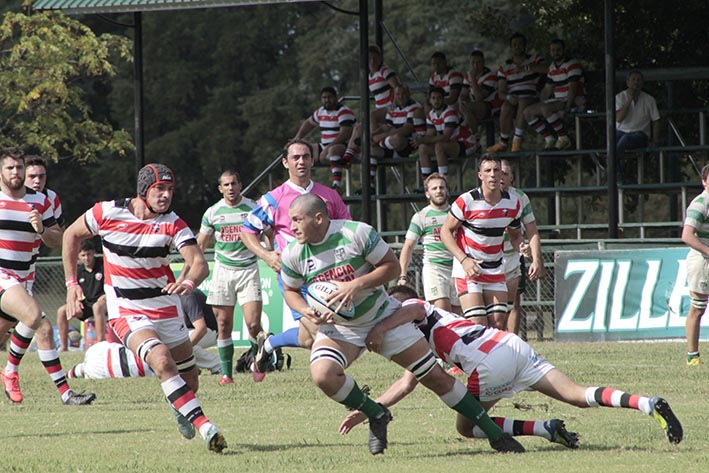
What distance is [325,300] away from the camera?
797 centimetres

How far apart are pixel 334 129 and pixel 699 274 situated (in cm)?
1198

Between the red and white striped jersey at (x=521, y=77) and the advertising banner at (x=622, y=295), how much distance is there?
5.21 meters

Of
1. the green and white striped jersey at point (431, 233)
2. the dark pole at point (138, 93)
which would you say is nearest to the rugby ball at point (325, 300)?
the green and white striped jersey at point (431, 233)

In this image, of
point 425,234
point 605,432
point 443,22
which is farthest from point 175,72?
point 605,432

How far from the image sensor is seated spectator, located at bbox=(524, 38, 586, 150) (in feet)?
75.7

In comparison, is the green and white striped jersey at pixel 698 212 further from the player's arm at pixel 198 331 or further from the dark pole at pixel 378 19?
the dark pole at pixel 378 19

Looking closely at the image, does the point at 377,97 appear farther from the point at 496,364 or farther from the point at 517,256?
the point at 496,364

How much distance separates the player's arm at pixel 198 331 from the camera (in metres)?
15.4

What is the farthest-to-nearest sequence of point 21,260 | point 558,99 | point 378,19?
point 378,19 → point 558,99 → point 21,260

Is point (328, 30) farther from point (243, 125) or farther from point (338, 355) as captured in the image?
point (338, 355)

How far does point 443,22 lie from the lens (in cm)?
4725

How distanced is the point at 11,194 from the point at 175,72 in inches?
1519

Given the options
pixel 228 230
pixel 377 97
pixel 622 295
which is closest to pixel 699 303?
pixel 622 295

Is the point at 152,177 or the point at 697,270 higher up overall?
the point at 152,177
